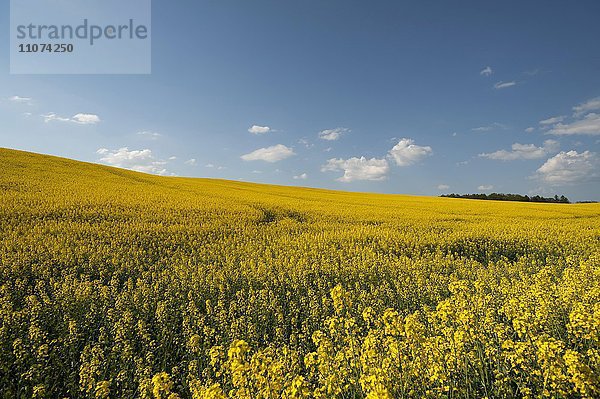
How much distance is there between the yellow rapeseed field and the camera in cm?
396

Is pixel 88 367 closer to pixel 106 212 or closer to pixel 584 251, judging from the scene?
pixel 106 212

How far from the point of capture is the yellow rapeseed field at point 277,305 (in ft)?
13.0

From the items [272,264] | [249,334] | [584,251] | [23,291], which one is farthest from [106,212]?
[584,251]

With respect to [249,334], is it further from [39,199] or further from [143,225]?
[39,199]

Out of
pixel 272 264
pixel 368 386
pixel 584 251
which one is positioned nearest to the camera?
pixel 368 386

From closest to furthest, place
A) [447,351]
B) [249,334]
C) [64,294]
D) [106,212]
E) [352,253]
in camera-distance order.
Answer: [447,351] < [249,334] < [64,294] < [352,253] < [106,212]

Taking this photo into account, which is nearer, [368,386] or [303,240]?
[368,386]

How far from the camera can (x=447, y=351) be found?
14.8 ft

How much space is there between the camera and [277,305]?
826cm

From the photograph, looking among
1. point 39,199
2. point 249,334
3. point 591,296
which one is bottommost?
point 249,334

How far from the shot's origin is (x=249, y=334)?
6.64 meters

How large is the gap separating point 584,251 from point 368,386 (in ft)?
47.5

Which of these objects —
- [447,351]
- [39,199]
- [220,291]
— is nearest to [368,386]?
[447,351]

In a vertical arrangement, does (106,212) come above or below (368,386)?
above
